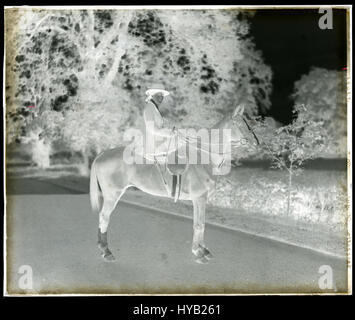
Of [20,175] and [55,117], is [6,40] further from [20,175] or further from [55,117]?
[20,175]

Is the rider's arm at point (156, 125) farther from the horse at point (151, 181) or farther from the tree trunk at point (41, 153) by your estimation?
the tree trunk at point (41, 153)

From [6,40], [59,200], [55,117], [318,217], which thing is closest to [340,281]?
[318,217]

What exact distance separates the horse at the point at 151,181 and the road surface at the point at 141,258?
0.77 feet

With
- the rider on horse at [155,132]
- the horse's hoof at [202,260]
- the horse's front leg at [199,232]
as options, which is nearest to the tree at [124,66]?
the rider on horse at [155,132]

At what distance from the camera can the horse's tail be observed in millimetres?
5531

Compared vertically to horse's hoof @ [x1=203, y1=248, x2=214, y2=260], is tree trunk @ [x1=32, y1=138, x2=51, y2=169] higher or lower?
higher

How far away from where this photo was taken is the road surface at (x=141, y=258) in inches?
207

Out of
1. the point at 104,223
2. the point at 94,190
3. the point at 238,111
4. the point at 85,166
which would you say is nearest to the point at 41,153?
the point at 85,166

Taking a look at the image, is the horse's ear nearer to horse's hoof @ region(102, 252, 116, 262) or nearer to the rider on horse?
the rider on horse

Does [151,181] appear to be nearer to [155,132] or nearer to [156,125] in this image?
[155,132]

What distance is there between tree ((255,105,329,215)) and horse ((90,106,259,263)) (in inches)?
36.0

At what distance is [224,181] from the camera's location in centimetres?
621

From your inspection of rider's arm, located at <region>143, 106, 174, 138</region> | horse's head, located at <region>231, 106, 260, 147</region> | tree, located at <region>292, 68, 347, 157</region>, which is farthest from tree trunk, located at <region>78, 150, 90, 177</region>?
tree, located at <region>292, 68, 347, 157</region>

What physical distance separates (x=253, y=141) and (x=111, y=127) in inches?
94.5
